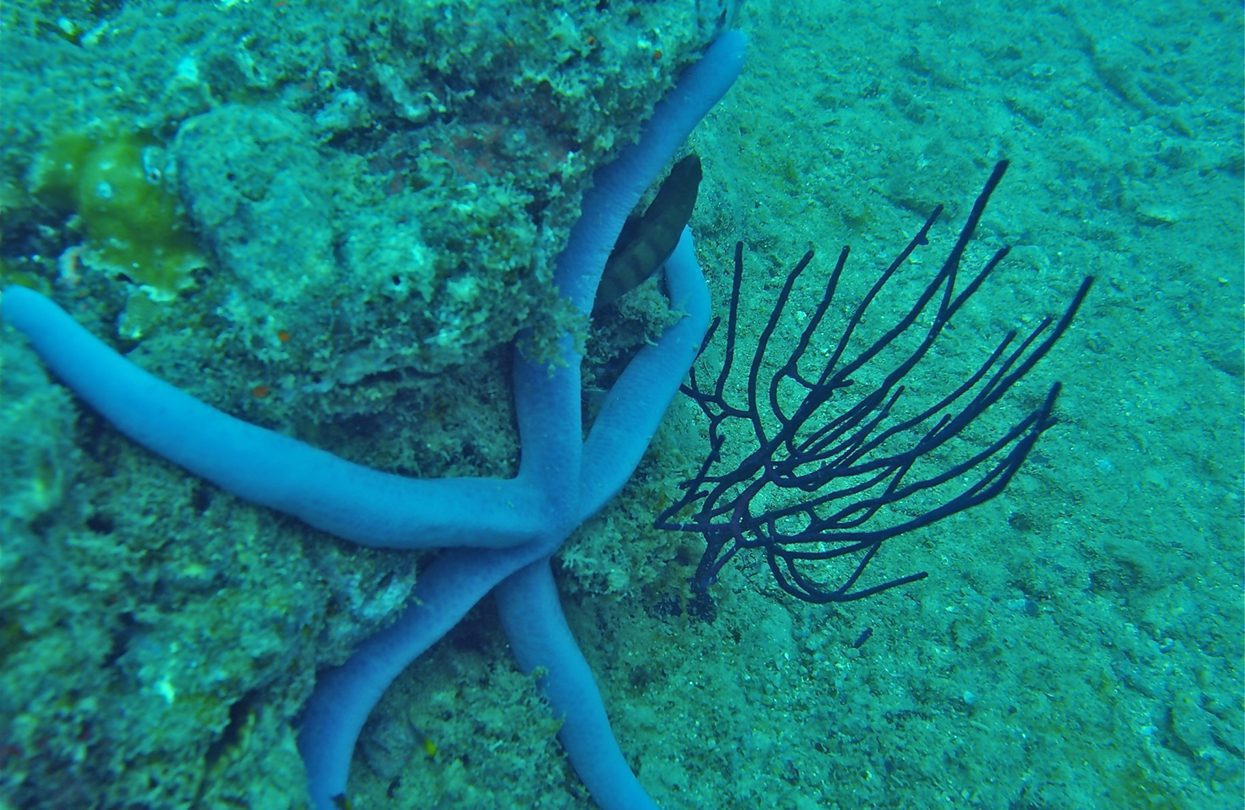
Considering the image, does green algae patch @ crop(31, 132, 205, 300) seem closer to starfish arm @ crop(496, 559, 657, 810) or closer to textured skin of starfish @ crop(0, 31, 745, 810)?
textured skin of starfish @ crop(0, 31, 745, 810)

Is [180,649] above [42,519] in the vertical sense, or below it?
below

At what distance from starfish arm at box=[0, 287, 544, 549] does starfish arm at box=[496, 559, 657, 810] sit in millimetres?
477

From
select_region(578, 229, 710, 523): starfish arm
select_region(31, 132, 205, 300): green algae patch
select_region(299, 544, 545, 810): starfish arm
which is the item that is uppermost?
select_region(578, 229, 710, 523): starfish arm

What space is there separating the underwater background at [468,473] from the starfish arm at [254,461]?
8 cm

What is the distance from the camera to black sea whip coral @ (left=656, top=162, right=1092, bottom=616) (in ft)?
7.13

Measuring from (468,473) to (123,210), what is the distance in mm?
1355

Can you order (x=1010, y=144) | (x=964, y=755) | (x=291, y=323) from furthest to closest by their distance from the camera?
(x=1010, y=144), (x=964, y=755), (x=291, y=323)

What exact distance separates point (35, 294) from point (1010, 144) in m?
6.54

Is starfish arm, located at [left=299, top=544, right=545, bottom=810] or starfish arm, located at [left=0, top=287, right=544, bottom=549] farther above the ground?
starfish arm, located at [left=0, top=287, right=544, bottom=549]

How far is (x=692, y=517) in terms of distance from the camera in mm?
3090

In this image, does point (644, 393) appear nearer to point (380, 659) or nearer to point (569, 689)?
point (569, 689)

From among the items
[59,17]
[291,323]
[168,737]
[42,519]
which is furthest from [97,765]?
[59,17]

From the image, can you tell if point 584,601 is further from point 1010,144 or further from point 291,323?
point 1010,144

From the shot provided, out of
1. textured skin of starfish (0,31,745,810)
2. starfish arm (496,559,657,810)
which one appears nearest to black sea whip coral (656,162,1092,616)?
textured skin of starfish (0,31,745,810)
